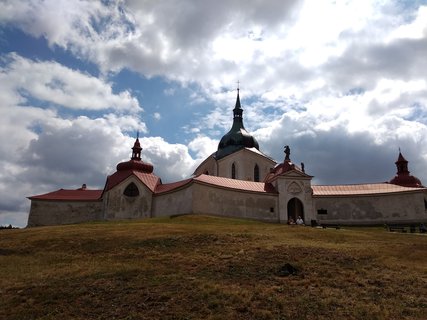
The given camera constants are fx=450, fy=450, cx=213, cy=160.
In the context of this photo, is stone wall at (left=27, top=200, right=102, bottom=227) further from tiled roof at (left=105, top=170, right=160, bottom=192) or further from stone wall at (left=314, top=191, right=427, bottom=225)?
stone wall at (left=314, top=191, right=427, bottom=225)

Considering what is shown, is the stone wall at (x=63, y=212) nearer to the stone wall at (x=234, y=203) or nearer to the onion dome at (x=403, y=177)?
the stone wall at (x=234, y=203)

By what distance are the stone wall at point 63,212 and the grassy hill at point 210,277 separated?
26.9 meters

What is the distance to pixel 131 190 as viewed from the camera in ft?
185

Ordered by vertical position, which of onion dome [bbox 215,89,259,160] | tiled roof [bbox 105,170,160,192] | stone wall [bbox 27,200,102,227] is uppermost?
onion dome [bbox 215,89,259,160]

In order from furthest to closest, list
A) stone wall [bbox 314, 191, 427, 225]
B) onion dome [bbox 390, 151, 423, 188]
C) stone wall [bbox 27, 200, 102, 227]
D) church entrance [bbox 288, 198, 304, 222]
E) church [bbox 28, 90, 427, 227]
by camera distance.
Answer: onion dome [bbox 390, 151, 423, 188]
stone wall [bbox 27, 200, 102, 227]
church entrance [bbox 288, 198, 304, 222]
stone wall [bbox 314, 191, 427, 225]
church [bbox 28, 90, 427, 227]

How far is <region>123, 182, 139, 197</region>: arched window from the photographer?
185 feet

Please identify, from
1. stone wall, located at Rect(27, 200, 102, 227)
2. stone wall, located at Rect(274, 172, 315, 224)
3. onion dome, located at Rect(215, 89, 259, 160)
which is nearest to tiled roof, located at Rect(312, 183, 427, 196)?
stone wall, located at Rect(274, 172, 315, 224)

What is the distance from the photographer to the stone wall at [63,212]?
58688 mm

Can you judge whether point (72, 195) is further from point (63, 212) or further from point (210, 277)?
point (210, 277)

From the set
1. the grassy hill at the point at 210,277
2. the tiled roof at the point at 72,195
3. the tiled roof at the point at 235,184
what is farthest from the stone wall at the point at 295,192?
the tiled roof at the point at 72,195

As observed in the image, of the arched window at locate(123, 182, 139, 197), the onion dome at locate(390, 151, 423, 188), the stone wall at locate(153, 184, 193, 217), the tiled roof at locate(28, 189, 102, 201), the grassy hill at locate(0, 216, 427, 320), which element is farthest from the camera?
the onion dome at locate(390, 151, 423, 188)

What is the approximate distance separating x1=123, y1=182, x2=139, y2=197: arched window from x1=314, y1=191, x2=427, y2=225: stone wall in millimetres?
22717

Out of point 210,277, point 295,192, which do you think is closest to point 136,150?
point 295,192

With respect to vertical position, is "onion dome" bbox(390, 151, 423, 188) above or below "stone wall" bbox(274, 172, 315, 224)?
above
